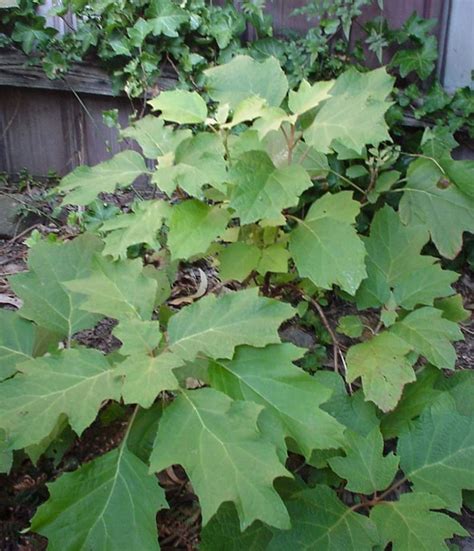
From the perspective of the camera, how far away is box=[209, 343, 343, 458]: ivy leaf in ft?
4.49

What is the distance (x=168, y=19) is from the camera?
2.80m

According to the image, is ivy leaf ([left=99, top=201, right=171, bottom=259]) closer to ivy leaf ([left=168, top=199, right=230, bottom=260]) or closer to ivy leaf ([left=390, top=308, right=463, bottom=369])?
ivy leaf ([left=168, top=199, right=230, bottom=260])

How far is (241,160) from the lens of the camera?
5.58 ft

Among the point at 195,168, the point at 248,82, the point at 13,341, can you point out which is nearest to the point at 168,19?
the point at 248,82

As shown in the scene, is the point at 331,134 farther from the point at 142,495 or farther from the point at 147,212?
the point at 142,495

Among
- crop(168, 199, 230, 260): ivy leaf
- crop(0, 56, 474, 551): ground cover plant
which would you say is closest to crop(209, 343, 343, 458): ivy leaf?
crop(0, 56, 474, 551): ground cover plant

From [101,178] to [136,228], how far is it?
21 centimetres

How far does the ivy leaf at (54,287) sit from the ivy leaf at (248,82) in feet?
2.23

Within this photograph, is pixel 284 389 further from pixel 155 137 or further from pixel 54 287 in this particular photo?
pixel 155 137

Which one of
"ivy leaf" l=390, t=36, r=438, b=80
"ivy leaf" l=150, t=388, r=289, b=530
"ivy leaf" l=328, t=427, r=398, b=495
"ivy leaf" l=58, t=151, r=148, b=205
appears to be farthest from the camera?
"ivy leaf" l=390, t=36, r=438, b=80

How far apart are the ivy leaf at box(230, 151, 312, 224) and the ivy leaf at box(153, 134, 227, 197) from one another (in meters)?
0.05

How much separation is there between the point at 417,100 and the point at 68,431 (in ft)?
7.01

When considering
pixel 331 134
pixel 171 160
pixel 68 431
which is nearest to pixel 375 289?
pixel 331 134

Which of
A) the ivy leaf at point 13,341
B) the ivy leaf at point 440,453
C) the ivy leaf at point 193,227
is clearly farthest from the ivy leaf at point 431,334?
the ivy leaf at point 13,341
